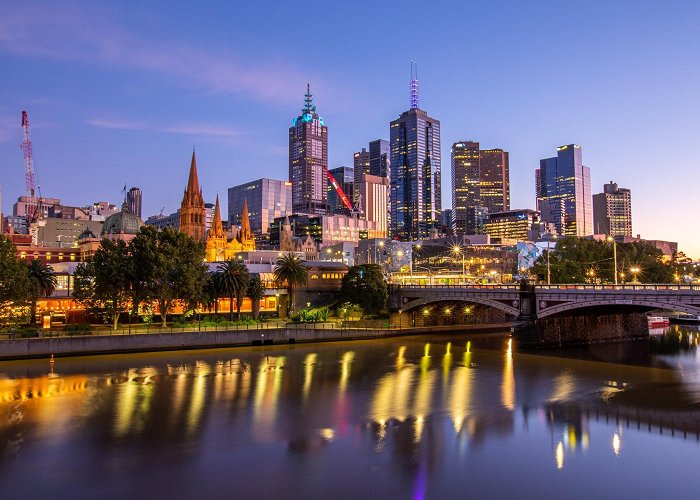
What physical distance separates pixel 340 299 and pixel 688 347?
5630 centimetres

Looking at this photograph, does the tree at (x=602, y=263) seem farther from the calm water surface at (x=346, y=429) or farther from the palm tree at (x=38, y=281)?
the palm tree at (x=38, y=281)

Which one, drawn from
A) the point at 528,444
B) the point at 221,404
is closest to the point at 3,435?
the point at 221,404

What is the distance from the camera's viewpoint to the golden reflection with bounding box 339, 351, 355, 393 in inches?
2158

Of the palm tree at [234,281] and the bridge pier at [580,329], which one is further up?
the palm tree at [234,281]

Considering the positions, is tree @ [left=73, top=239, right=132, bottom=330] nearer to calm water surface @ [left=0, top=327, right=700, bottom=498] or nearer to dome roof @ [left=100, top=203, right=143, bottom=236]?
calm water surface @ [left=0, top=327, right=700, bottom=498]

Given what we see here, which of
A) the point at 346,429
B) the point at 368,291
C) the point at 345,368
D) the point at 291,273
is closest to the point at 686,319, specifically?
the point at 368,291

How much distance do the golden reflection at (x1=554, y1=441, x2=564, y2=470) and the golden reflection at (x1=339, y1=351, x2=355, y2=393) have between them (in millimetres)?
20858

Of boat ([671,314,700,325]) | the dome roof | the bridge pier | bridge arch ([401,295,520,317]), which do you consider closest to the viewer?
the bridge pier

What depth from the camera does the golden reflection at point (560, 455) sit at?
33.6 m

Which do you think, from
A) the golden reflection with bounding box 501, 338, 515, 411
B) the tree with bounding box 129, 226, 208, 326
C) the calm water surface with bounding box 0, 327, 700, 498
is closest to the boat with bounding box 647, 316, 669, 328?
the calm water surface with bounding box 0, 327, 700, 498

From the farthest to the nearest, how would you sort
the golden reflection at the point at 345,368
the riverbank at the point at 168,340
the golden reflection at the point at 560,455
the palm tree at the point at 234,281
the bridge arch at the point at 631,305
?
the palm tree at the point at 234,281 → the riverbank at the point at 168,340 → the bridge arch at the point at 631,305 → the golden reflection at the point at 345,368 → the golden reflection at the point at 560,455

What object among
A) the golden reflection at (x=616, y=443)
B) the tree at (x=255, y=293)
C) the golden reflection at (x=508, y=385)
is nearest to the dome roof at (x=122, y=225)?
the tree at (x=255, y=293)

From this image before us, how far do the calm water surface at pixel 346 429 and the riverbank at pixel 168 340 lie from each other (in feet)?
9.02

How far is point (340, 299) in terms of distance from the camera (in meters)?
104
